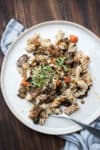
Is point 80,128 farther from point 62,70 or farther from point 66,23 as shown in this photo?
point 66,23

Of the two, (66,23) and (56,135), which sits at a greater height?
(66,23)

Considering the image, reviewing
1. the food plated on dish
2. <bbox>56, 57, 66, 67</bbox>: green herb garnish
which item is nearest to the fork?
the food plated on dish

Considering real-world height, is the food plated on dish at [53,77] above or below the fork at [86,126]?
above

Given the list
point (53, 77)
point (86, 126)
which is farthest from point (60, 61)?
point (86, 126)

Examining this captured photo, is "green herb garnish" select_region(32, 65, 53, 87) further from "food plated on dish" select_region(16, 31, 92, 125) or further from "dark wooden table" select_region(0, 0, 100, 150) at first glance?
"dark wooden table" select_region(0, 0, 100, 150)

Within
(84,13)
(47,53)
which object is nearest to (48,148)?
(47,53)

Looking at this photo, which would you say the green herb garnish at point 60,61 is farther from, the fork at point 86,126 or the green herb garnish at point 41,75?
the fork at point 86,126

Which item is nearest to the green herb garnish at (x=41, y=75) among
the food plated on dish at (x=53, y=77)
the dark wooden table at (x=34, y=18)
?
the food plated on dish at (x=53, y=77)
